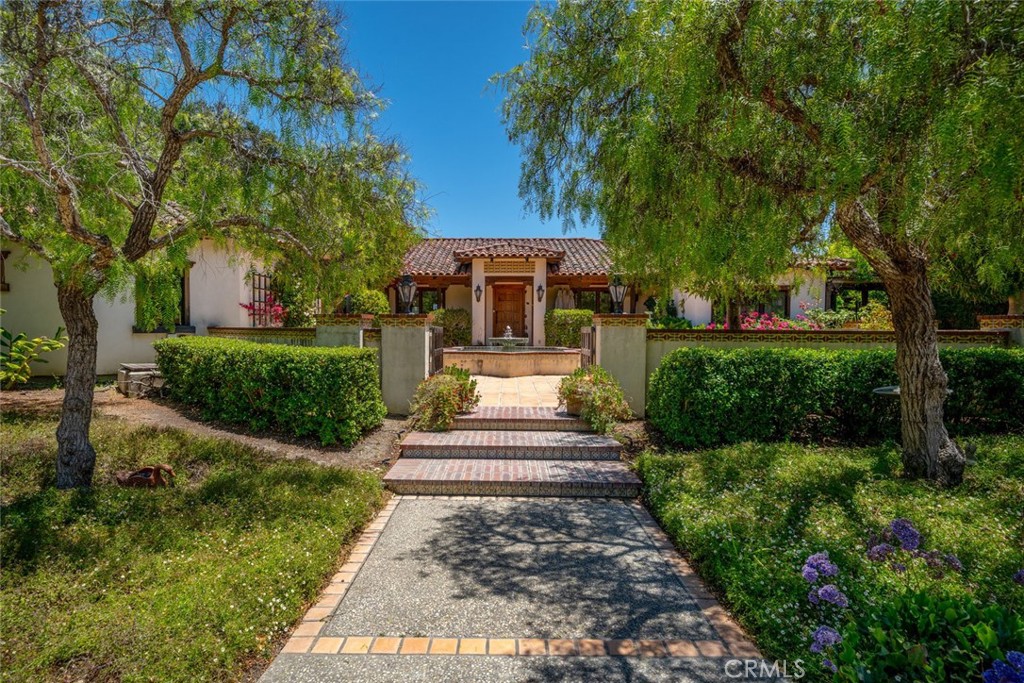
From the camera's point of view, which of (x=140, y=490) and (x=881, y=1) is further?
(x=140, y=490)

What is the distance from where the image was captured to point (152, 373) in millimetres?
10109

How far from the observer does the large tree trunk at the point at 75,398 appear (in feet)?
16.7

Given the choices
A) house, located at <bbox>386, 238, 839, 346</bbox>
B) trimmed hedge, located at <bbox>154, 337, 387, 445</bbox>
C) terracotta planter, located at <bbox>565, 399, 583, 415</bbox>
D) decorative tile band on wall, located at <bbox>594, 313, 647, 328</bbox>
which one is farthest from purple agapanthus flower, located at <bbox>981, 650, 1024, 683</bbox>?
house, located at <bbox>386, 238, 839, 346</bbox>

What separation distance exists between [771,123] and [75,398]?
7.46 meters

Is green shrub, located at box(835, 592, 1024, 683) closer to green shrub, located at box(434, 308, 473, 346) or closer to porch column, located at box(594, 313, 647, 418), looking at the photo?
porch column, located at box(594, 313, 647, 418)

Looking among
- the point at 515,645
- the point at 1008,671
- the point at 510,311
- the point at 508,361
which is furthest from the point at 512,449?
the point at 510,311

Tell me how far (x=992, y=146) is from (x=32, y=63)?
738 centimetres

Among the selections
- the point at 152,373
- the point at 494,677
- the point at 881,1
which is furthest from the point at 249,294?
the point at 881,1

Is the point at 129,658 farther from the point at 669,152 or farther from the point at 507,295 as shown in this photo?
the point at 507,295

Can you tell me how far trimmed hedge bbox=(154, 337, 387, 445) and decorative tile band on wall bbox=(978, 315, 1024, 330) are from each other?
36.7ft

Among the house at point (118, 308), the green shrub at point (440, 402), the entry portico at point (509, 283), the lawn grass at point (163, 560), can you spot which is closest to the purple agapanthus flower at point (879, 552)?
the lawn grass at point (163, 560)

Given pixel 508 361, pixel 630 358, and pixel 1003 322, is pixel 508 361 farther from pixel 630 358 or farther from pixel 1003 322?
pixel 1003 322

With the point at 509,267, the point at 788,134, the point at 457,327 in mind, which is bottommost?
the point at 457,327

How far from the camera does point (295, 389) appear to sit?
23.7 ft
